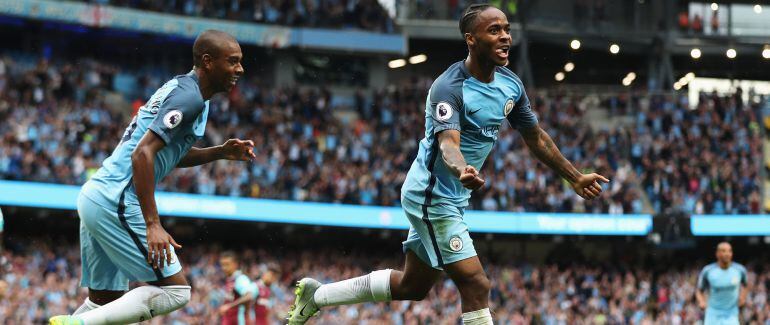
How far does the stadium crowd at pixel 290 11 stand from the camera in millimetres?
33781

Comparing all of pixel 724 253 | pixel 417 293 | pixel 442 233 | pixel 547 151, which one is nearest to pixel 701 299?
pixel 724 253

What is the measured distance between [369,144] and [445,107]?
23.8m

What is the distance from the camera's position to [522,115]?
313 inches

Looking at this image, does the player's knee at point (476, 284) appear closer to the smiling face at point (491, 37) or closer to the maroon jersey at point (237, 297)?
the smiling face at point (491, 37)

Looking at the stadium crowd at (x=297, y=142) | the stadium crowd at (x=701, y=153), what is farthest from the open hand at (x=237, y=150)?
the stadium crowd at (x=701, y=153)

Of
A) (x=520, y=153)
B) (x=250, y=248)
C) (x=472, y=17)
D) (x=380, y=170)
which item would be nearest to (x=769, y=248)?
(x=520, y=153)

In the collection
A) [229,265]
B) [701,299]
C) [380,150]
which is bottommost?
[701,299]

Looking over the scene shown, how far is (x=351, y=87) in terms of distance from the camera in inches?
1501

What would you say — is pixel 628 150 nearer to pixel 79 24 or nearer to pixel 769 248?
pixel 769 248

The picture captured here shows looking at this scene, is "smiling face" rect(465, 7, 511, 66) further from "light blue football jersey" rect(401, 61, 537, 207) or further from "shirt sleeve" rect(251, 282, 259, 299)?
"shirt sleeve" rect(251, 282, 259, 299)

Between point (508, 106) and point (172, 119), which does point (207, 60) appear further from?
point (508, 106)

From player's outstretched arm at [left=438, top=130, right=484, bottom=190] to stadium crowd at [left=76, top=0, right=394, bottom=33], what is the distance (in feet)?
88.6

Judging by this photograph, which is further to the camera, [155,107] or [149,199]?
[155,107]

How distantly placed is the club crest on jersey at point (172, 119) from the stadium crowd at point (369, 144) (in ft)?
58.1
